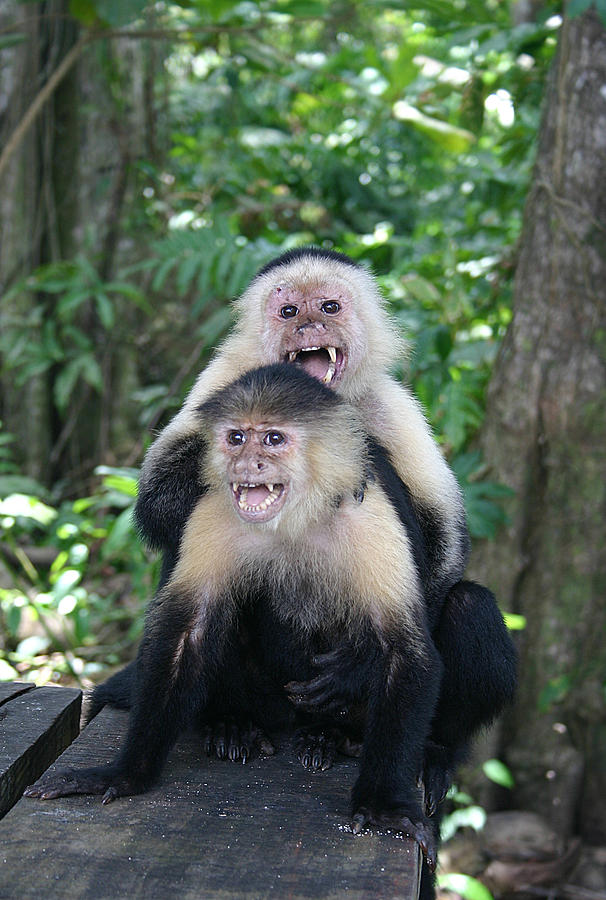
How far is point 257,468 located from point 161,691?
1.79 feet

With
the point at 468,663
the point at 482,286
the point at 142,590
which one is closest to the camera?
the point at 468,663

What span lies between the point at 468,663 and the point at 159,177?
4720mm

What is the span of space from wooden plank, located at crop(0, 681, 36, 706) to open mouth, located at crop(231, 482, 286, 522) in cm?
90

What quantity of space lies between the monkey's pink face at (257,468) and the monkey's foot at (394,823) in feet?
2.16

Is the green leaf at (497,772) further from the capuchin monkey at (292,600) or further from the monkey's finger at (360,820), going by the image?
the monkey's finger at (360,820)

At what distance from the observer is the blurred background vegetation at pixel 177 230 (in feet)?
14.2

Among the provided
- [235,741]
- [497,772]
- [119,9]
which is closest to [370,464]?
[235,741]

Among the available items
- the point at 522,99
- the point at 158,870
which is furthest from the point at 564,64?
the point at 158,870

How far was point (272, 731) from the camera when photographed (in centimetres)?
249

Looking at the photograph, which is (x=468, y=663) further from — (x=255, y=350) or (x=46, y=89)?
(x=46, y=89)

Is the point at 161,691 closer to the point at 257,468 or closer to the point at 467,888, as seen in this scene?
the point at 257,468

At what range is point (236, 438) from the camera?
2.20 m

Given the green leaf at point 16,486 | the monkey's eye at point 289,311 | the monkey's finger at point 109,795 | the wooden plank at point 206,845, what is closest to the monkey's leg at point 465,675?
the wooden plank at point 206,845

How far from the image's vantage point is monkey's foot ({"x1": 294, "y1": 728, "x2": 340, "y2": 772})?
7.47 feet
